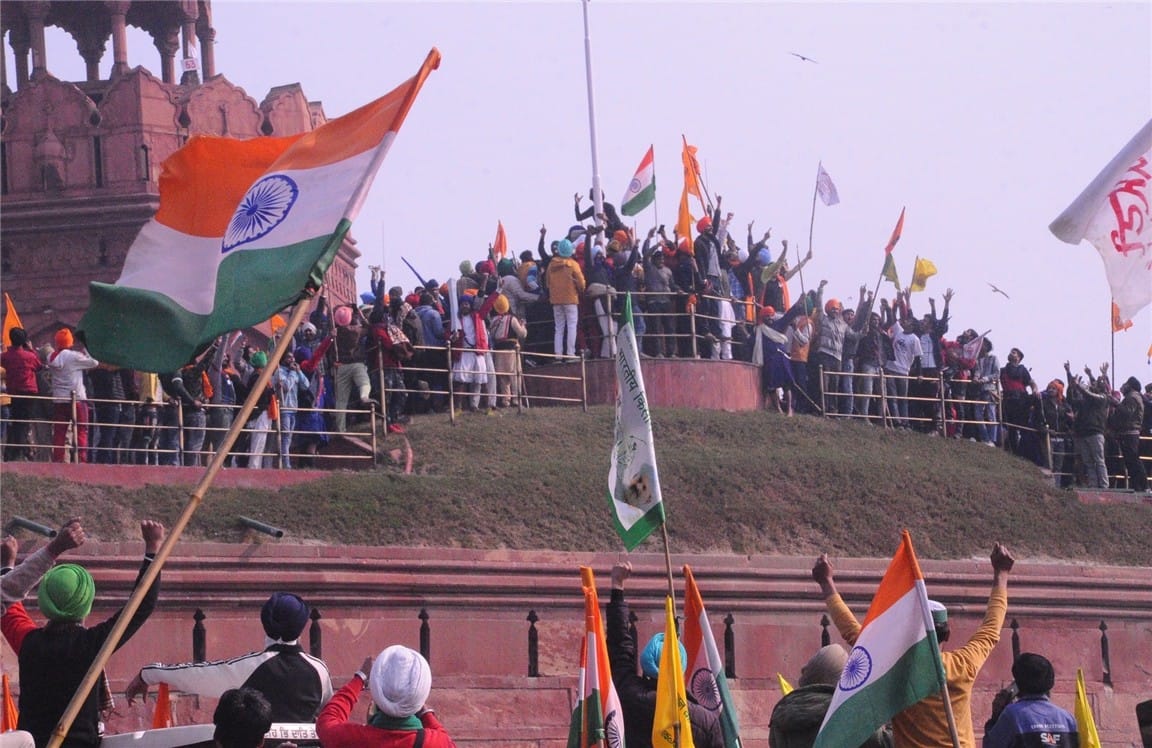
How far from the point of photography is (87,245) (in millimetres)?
26125

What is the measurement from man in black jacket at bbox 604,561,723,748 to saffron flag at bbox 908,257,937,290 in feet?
50.3

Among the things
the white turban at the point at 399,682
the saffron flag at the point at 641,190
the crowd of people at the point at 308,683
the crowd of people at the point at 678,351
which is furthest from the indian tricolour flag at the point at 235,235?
the saffron flag at the point at 641,190

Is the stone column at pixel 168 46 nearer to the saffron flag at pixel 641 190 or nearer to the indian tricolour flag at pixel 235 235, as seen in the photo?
the saffron flag at pixel 641 190

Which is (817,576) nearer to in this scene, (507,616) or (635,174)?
(507,616)

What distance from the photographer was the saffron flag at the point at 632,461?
32.4ft

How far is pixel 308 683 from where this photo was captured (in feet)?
22.7

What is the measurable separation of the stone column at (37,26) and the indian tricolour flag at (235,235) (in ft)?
69.1

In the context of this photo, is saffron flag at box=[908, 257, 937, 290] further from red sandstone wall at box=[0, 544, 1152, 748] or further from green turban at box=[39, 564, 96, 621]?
green turban at box=[39, 564, 96, 621]

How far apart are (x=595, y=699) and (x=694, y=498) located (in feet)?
26.9

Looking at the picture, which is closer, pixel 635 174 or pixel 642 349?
pixel 642 349

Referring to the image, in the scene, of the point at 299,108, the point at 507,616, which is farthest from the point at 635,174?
the point at 507,616

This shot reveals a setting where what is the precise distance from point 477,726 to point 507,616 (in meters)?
1.08

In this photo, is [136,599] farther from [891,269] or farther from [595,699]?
[891,269]

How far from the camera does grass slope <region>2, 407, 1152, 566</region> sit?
1484 centimetres
